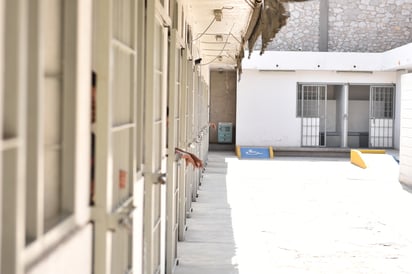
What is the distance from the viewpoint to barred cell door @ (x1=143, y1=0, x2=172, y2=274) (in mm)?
3416

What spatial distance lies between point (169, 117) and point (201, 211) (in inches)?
140

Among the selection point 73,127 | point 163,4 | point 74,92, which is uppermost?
point 163,4

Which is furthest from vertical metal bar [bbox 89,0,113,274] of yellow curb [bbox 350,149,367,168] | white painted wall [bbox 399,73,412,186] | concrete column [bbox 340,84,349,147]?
concrete column [bbox 340,84,349,147]

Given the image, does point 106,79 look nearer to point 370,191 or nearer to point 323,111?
point 370,191

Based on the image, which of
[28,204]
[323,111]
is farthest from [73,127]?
[323,111]

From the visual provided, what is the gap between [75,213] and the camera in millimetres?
1890

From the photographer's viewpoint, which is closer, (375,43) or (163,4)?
(163,4)

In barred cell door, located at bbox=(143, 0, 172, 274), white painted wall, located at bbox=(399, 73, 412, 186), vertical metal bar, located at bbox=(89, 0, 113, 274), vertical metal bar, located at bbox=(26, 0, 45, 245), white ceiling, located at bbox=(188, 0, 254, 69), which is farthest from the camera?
white painted wall, located at bbox=(399, 73, 412, 186)

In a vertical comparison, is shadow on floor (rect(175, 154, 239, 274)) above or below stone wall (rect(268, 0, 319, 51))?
below

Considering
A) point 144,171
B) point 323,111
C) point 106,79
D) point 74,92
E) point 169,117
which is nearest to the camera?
point 74,92

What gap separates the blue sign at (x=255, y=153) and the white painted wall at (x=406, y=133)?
18.1 ft

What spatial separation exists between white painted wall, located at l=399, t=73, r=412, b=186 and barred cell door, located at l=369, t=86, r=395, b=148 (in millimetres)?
6305

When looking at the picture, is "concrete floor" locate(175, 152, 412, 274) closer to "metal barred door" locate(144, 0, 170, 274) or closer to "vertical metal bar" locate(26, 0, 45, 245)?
"metal barred door" locate(144, 0, 170, 274)

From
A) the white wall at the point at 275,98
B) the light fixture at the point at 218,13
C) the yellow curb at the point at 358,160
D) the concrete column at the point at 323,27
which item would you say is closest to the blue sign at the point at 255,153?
the white wall at the point at 275,98
